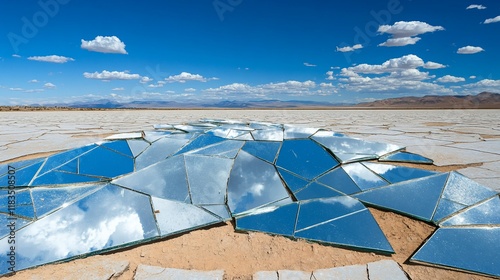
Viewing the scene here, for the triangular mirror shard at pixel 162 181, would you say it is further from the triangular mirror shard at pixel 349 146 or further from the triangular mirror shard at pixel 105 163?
the triangular mirror shard at pixel 349 146

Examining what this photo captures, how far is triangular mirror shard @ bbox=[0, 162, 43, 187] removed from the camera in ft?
6.89

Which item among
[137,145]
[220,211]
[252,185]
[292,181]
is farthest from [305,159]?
[137,145]

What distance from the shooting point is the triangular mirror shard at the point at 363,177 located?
2193 mm

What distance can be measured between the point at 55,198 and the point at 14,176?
661 millimetres

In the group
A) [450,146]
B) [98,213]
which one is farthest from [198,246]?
[450,146]

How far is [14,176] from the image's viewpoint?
7.30 ft

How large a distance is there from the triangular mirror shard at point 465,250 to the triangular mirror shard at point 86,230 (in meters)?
1.54

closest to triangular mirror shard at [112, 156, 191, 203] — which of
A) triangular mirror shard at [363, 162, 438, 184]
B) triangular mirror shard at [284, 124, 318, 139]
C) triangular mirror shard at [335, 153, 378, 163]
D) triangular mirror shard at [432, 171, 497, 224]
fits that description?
triangular mirror shard at [284, 124, 318, 139]

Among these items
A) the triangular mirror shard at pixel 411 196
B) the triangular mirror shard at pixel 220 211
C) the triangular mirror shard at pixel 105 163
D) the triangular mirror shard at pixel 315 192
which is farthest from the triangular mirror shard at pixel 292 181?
the triangular mirror shard at pixel 105 163

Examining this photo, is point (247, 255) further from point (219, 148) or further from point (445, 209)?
point (445, 209)

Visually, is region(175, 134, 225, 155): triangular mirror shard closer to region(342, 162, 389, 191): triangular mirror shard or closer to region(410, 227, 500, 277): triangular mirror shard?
region(342, 162, 389, 191): triangular mirror shard

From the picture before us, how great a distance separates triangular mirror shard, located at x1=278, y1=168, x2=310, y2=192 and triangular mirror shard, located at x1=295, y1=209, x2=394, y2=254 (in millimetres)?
448

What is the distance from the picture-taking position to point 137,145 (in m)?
2.78

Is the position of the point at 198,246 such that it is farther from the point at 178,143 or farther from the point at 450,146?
the point at 450,146
